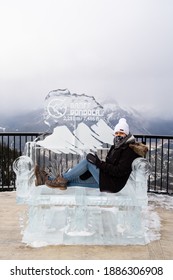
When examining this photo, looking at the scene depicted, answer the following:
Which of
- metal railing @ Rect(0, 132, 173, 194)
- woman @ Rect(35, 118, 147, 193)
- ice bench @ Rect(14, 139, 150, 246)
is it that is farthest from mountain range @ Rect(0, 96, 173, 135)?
ice bench @ Rect(14, 139, 150, 246)

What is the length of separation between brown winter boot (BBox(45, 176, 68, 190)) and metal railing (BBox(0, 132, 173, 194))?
204 cm

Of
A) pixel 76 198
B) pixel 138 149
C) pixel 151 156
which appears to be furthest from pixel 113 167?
pixel 151 156

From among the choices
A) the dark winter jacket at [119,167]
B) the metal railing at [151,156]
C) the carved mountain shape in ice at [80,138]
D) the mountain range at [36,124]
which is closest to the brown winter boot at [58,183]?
the dark winter jacket at [119,167]

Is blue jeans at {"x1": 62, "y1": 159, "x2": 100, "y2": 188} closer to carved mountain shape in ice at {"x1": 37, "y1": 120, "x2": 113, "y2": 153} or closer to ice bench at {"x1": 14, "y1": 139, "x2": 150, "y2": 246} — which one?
ice bench at {"x1": 14, "y1": 139, "x2": 150, "y2": 246}

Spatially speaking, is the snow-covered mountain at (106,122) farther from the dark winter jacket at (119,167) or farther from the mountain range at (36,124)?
the dark winter jacket at (119,167)

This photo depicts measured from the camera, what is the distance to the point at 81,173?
3.69 metres

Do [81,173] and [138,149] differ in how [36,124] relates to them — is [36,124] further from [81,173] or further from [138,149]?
[138,149]

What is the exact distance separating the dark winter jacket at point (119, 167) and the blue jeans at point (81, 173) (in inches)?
3.2

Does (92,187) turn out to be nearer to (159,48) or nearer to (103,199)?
(103,199)

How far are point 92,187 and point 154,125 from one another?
2.22m

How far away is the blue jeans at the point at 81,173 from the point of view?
3650mm

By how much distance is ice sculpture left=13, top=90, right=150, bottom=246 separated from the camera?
348 centimetres

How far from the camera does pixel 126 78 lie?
590 centimetres

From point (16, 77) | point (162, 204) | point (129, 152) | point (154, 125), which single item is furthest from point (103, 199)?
point (16, 77)
